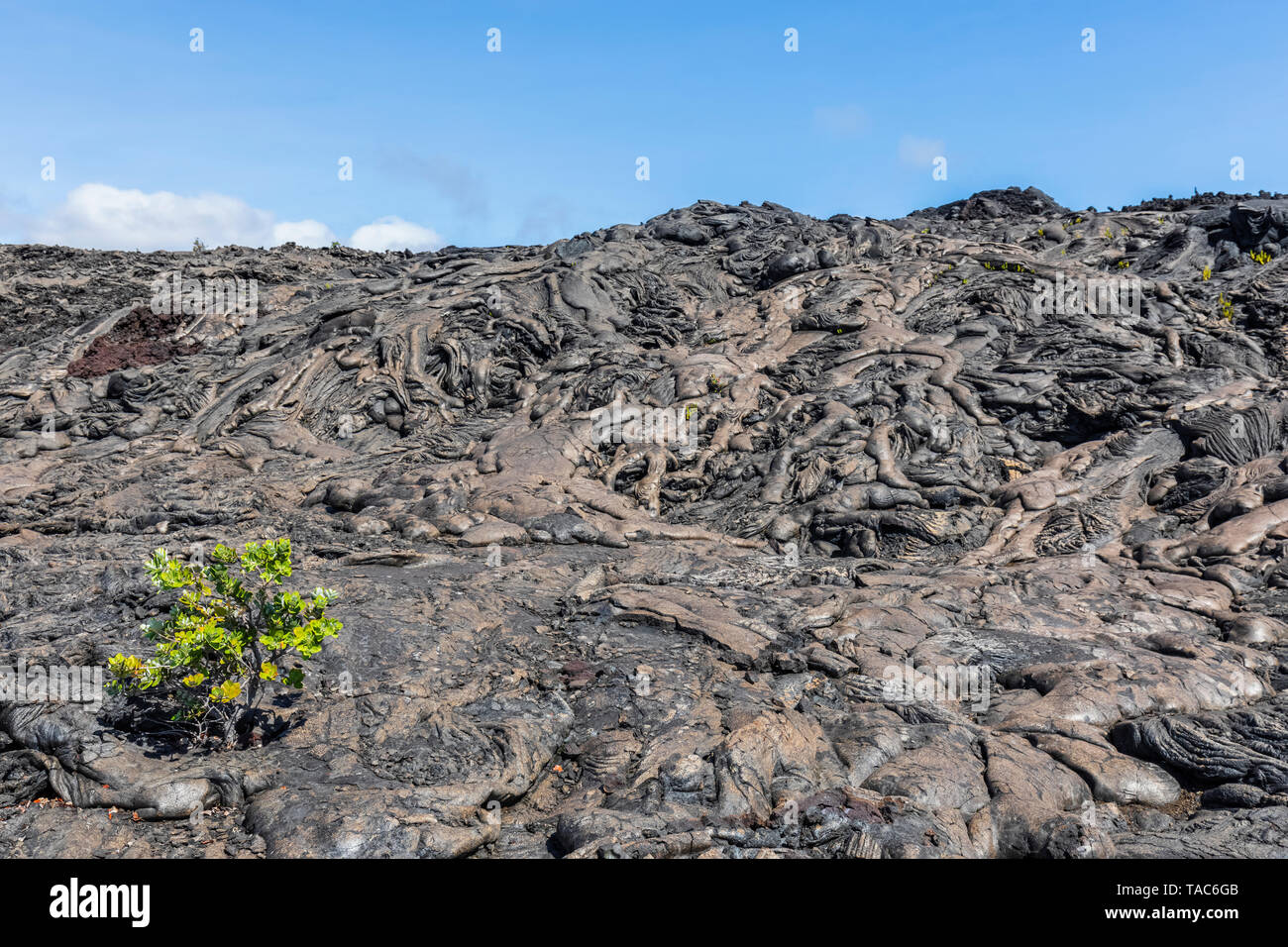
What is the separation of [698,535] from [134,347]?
17855 millimetres

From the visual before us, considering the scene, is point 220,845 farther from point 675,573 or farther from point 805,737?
point 675,573

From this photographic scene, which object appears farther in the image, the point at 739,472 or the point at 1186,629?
the point at 739,472

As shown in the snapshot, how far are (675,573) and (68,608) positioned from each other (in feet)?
24.0

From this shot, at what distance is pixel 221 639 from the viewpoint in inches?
259

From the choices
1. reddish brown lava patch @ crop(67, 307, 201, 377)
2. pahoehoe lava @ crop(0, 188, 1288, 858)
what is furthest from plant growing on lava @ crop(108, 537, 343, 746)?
reddish brown lava patch @ crop(67, 307, 201, 377)

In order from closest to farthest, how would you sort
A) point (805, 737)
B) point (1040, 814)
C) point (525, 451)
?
point (1040, 814) < point (805, 737) < point (525, 451)

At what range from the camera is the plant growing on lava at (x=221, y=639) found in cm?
659

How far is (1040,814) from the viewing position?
6.75 meters

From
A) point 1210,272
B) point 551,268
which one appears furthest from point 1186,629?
point 551,268

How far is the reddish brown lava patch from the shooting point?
22.4m

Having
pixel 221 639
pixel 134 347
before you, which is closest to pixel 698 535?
pixel 221 639

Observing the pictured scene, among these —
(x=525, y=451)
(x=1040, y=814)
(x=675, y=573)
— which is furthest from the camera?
(x=525, y=451)

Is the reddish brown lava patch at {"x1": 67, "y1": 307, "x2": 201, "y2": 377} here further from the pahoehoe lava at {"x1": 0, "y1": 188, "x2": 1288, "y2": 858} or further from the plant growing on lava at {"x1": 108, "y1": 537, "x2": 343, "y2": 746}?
the plant growing on lava at {"x1": 108, "y1": 537, "x2": 343, "y2": 746}

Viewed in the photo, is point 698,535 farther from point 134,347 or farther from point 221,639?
point 134,347
